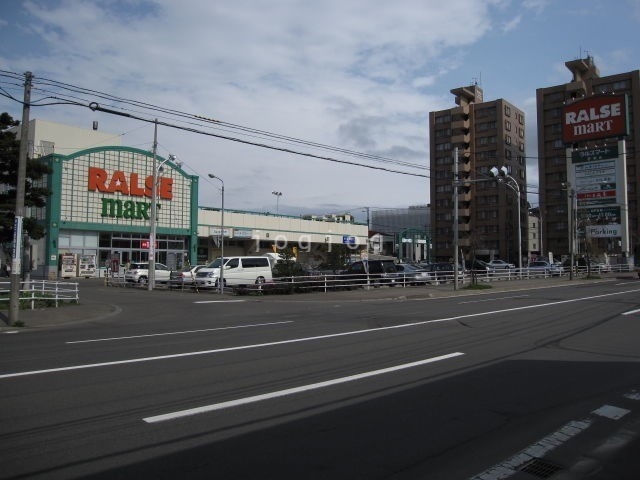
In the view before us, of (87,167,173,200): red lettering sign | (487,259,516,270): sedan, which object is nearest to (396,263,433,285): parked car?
(487,259,516,270): sedan

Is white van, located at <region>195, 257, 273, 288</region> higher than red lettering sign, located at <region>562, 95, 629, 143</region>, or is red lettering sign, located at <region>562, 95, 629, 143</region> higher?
red lettering sign, located at <region>562, 95, 629, 143</region>

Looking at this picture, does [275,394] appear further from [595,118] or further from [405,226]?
[405,226]

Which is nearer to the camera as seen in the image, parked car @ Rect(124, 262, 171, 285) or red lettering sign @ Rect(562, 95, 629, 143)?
parked car @ Rect(124, 262, 171, 285)

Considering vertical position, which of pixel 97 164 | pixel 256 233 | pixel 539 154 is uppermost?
pixel 539 154

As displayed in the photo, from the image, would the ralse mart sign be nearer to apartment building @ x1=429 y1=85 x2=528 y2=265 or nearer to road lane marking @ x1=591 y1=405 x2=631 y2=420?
road lane marking @ x1=591 y1=405 x2=631 y2=420

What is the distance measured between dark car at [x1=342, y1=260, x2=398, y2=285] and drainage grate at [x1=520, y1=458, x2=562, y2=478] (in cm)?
2456

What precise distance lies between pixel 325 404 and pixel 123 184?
150 feet

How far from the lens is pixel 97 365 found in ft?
28.8

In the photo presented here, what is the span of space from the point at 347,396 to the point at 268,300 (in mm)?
17820

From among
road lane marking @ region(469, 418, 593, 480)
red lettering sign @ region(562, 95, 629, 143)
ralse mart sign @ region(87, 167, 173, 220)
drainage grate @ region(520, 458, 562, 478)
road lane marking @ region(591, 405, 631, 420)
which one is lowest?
drainage grate @ region(520, 458, 562, 478)

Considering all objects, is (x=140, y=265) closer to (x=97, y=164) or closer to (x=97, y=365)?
(x=97, y=164)

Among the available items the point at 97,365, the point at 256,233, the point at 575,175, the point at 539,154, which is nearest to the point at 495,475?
the point at 97,365

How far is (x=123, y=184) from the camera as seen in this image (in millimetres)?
48031

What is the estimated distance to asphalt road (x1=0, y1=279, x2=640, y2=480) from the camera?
4.63 metres
